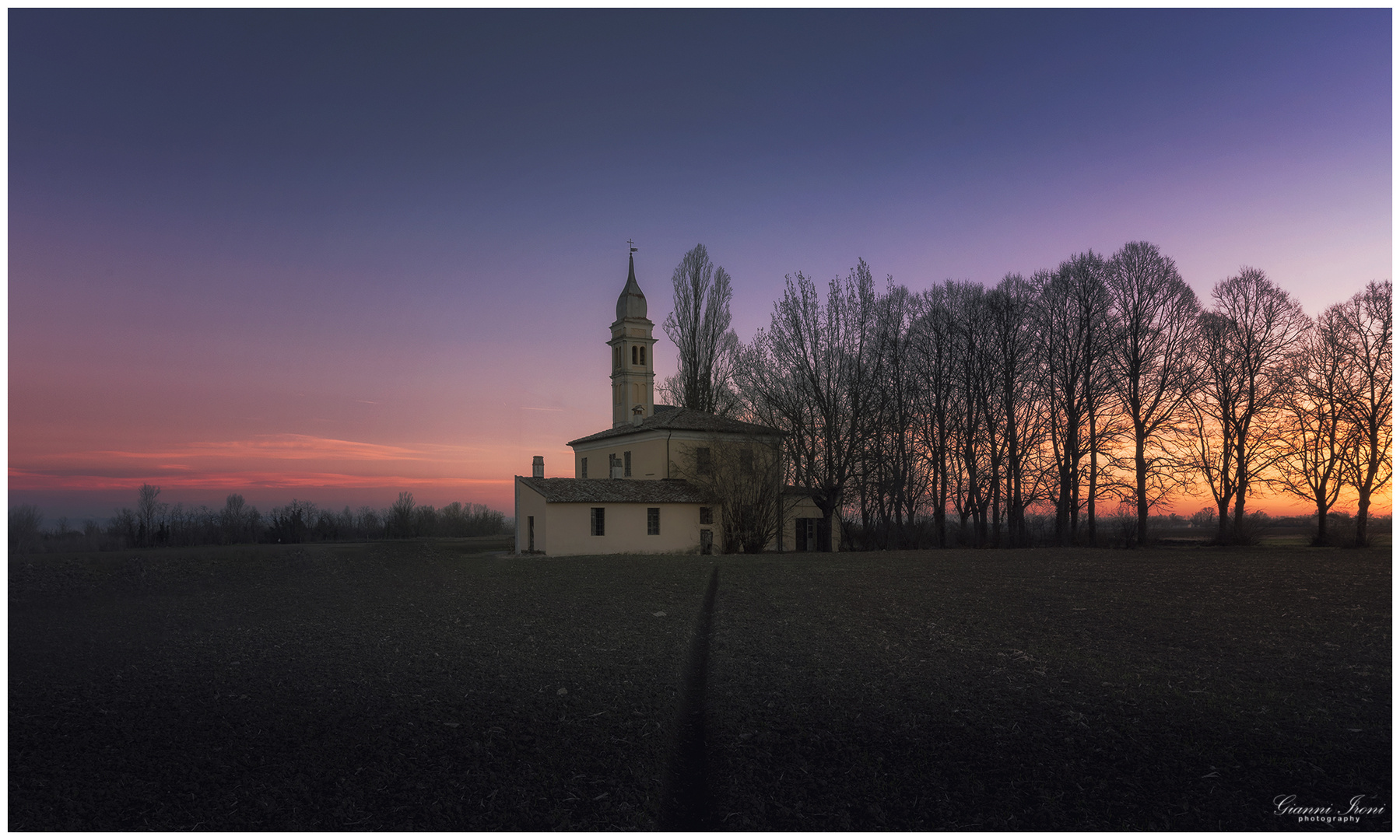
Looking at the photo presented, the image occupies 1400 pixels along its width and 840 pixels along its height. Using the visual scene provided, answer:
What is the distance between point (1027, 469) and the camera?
3161 cm

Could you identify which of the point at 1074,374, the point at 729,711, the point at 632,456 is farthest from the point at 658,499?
the point at 729,711

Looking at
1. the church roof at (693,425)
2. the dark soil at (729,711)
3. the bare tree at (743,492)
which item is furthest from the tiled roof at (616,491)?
the dark soil at (729,711)

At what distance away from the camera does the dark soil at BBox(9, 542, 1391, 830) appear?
5016 millimetres

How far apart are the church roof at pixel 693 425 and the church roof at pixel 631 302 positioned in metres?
6.60

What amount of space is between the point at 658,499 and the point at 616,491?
63.8 inches

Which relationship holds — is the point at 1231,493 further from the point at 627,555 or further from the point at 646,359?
the point at 646,359

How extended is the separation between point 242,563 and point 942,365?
26.7 metres

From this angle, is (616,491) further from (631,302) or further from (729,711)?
(729,711)

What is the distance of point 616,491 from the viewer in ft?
97.3

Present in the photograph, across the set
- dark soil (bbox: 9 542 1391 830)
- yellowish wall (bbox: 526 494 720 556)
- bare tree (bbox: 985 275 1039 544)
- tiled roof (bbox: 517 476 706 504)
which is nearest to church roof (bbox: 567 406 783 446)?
tiled roof (bbox: 517 476 706 504)

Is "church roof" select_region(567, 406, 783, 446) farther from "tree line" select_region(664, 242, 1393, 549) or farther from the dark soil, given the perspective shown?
the dark soil

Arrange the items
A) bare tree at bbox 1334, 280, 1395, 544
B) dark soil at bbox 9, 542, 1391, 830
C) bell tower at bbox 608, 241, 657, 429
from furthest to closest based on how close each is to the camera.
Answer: bell tower at bbox 608, 241, 657, 429 < bare tree at bbox 1334, 280, 1395, 544 < dark soil at bbox 9, 542, 1391, 830

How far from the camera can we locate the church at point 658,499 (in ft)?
93.7

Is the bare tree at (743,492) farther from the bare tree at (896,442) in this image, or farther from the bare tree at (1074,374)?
the bare tree at (1074,374)
